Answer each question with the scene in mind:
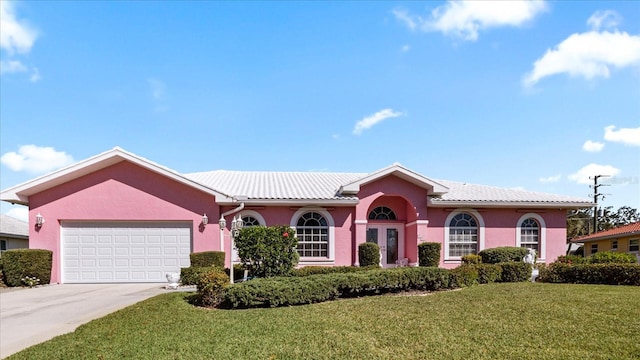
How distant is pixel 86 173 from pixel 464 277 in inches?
584

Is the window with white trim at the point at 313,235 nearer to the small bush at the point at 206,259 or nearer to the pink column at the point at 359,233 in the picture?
the pink column at the point at 359,233

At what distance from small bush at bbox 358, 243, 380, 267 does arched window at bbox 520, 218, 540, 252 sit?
7422 millimetres

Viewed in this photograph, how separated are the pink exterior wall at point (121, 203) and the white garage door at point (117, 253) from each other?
37 centimetres

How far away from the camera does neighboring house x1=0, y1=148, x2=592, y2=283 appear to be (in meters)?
16.2

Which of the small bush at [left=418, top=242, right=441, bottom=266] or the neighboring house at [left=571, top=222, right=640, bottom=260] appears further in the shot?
the neighboring house at [left=571, top=222, right=640, bottom=260]

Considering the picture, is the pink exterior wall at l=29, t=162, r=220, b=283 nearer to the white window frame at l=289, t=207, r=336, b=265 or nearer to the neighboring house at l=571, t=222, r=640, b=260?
the white window frame at l=289, t=207, r=336, b=265

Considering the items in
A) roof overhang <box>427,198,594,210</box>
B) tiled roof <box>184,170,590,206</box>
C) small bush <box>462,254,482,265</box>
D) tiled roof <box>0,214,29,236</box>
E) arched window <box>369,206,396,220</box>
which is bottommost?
small bush <box>462,254,482,265</box>

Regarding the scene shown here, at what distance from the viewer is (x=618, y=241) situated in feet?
97.3

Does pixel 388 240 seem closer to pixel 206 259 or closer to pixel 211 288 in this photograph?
pixel 206 259

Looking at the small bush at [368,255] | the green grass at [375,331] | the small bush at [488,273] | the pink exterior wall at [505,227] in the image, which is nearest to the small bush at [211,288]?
the green grass at [375,331]

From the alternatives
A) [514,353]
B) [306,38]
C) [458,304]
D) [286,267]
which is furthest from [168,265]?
[514,353]

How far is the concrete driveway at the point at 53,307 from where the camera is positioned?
7.80 m

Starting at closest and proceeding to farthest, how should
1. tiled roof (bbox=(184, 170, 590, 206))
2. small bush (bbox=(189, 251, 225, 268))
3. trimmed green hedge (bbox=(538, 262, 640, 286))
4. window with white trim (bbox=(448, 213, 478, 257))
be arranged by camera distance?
trimmed green hedge (bbox=(538, 262, 640, 286)) < small bush (bbox=(189, 251, 225, 268)) < tiled roof (bbox=(184, 170, 590, 206)) < window with white trim (bbox=(448, 213, 478, 257))

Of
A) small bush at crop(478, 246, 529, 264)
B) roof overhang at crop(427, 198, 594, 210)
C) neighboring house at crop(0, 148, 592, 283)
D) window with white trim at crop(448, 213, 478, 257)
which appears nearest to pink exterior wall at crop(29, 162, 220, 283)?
neighboring house at crop(0, 148, 592, 283)
